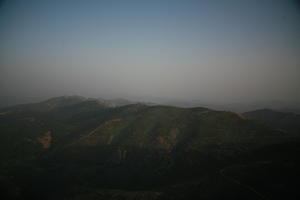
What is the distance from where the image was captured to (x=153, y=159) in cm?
9338

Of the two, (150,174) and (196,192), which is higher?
(196,192)

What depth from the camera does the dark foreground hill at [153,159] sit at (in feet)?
192

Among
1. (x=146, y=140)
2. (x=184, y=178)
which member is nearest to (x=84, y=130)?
(x=146, y=140)

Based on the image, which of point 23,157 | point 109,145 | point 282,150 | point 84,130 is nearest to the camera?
point 282,150

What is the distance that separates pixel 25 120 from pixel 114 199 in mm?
155830

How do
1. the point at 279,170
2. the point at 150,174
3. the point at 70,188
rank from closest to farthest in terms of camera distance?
the point at 279,170
the point at 70,188
the point at 150,174

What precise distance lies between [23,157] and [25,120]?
7934 centimetres

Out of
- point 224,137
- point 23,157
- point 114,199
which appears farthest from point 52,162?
point 224,137

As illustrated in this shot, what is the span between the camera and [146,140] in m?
114

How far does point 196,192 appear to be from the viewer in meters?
57.3

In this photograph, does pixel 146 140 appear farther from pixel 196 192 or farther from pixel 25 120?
pixel 25 120

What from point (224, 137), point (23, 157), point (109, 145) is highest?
point (224, 137)

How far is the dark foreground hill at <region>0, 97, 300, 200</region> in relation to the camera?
192 feet

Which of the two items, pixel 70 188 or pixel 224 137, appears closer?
pixel 70 188
